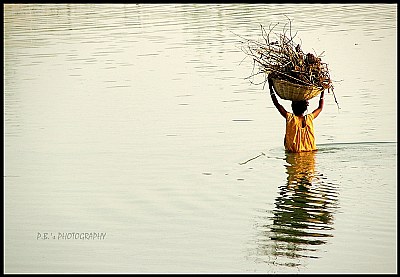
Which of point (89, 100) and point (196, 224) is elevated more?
point (196, 224)

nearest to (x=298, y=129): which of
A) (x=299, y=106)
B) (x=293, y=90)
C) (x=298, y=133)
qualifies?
(x=298, y=133)

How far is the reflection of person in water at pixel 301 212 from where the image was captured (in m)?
6.68

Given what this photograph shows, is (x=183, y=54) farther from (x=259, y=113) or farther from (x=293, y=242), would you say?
(x=293, y=242)

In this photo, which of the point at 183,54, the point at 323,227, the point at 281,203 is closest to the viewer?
the point at 323,227

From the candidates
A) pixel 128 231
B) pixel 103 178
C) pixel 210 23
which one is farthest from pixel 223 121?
pixel 210 23

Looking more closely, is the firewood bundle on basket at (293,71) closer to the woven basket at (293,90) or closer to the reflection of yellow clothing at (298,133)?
the woven basket at (293,90)

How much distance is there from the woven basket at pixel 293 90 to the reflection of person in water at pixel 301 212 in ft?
2.18

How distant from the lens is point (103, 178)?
9164mm

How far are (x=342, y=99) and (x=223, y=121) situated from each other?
2.08 metres

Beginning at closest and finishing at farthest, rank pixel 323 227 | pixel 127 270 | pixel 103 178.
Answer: pixel 127 270
pixel 323 227
pixel 103 178

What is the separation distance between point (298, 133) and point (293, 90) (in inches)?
19.3

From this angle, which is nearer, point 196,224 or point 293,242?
point 293,242

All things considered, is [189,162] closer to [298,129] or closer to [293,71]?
[298,129]

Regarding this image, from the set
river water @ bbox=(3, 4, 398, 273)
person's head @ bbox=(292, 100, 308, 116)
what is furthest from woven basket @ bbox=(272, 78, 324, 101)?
river water @ bbox=(3, 4, 398, 273)
